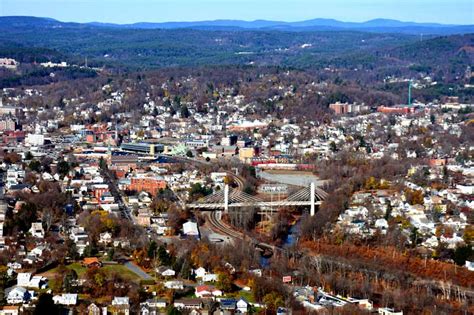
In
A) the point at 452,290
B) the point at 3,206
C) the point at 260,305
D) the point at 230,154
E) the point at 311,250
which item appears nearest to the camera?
the point at 260,305

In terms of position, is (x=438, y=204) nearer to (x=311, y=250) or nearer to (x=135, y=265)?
(x=311, y=250)

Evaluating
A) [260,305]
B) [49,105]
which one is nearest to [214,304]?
[260,305]

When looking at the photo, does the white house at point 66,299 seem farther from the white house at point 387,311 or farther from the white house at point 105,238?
the white house at point 387,311

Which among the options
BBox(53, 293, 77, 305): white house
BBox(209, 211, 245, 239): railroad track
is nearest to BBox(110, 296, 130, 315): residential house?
BBox(53, 293, 77, 305): white house

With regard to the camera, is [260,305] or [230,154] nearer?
[260,305]

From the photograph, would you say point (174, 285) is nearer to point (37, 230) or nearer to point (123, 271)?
point (123, 271)

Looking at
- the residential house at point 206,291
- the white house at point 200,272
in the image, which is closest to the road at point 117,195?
the white house at point 200,272
